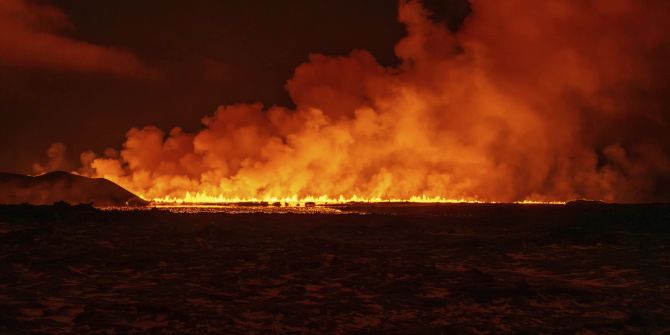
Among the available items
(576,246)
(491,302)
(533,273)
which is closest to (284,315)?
(491,302)

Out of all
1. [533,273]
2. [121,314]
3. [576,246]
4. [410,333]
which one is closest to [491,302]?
[410,333]

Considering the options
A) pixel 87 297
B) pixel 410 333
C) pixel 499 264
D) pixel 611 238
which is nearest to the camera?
pixel 410 333

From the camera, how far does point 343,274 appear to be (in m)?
29.5

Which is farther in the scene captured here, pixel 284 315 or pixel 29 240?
pixel 29 240

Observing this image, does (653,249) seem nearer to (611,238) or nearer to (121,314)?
(611,238)

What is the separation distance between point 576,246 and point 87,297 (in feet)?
→ 129

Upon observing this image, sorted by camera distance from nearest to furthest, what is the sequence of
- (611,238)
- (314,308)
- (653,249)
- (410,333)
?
(410,333), (314,308), (653,249), (611,238)

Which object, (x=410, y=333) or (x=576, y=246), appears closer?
(x=410, y=333)

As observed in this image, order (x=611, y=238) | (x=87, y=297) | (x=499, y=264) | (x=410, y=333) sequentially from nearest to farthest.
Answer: (x=410, y=333) → (x=87, y=297) → (x=499, y=264) → (x=611, y=238)

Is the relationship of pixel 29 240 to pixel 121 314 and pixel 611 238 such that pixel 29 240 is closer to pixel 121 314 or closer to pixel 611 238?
pixel 121 314

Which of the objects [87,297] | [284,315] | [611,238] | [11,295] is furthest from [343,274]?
[611,238]

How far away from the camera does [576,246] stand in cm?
4806

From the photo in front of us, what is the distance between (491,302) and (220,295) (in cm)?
1062

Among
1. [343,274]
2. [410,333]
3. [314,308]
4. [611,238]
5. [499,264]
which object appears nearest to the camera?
[410,333]
